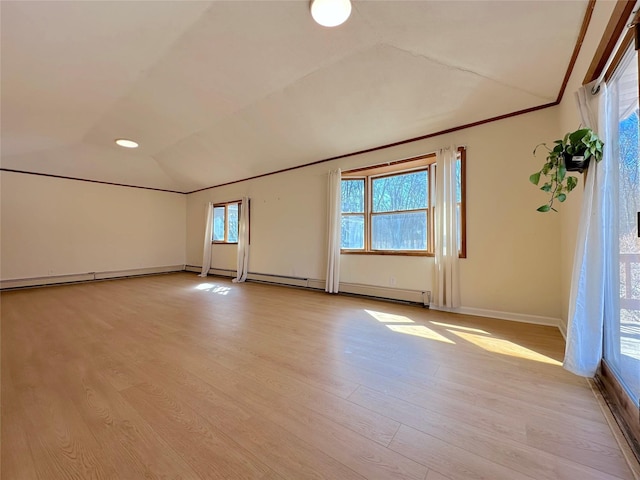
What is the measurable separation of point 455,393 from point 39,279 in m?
7.55

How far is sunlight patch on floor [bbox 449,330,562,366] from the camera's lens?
2.04 meters

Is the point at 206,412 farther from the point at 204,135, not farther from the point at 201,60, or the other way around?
the point at 204,135

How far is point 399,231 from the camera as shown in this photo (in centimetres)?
399

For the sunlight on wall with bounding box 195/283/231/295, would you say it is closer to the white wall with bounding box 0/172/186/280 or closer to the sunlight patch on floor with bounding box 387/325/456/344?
the white wall with bounding box 0/172/186/280

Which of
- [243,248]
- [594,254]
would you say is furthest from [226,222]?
[594,254]

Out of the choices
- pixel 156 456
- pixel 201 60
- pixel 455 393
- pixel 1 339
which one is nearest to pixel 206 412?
pixel 156 456

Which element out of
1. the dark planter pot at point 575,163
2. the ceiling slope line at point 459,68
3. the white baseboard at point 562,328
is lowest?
the white baseboard at point 562,328

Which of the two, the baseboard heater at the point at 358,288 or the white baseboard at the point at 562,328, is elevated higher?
the baseboard heater at the point at 358,288

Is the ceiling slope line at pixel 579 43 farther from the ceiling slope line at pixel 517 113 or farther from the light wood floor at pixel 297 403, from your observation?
the light wood floor at pixel 297 403

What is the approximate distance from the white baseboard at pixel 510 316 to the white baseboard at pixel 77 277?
279 inches

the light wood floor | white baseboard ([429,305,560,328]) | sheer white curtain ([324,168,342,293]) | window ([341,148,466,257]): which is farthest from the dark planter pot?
sheer white curtain ([324,168,342,293])

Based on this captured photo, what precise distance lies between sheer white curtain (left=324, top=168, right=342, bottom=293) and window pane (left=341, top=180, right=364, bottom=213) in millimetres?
205

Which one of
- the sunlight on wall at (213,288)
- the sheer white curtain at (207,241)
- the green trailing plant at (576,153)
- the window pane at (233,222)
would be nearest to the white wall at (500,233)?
the green trailing plant at (576,153)

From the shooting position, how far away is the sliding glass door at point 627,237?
1.35 metres
